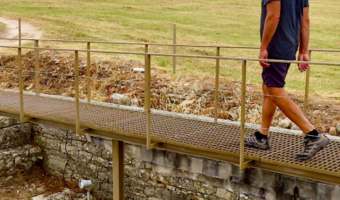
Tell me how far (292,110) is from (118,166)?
117 inches

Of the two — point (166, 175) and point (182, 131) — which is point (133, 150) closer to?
point (166, 175)

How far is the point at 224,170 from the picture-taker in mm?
5871

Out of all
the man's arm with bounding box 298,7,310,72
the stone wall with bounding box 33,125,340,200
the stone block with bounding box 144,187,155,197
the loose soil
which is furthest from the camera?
the loose soil

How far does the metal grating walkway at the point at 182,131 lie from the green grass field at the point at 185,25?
470 centimetres

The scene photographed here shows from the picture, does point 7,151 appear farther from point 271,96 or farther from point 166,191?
point 271,96

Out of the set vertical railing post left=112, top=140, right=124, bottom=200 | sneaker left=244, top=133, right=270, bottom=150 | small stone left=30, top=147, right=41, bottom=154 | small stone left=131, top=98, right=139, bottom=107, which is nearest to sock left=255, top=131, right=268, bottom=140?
sneaker left=244, top=133, right=270, bottom=150

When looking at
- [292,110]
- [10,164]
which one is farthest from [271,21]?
[10,164]

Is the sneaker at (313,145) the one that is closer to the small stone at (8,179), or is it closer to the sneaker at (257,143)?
the sneaker at (257,143)

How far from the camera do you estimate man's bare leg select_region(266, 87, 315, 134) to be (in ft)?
16.2

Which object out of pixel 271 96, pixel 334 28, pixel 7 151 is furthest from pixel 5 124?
pixel 334 28

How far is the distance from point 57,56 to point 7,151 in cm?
458

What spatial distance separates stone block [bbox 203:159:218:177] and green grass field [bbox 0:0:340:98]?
5.35 meters

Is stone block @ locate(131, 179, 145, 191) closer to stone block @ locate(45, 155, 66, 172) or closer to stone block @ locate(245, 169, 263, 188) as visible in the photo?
stone block @ locate(45, 155, 66, 172)

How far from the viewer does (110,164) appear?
26.8ft
